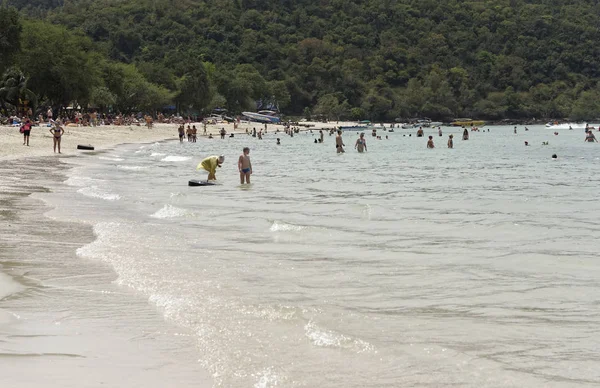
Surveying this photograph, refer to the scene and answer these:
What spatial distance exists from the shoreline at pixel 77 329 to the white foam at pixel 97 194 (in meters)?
7.91

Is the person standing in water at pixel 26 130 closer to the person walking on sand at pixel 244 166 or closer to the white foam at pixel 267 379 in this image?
the person walking on sand at pixel 244 166

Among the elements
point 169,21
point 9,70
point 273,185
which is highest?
point 169,21

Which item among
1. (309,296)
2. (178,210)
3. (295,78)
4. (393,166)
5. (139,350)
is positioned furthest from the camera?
(295,78)

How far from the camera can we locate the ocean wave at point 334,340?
22.5 ft

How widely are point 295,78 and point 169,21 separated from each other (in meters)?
35.3

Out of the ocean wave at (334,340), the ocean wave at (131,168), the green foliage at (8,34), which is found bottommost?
the ocean wave at (131,168)

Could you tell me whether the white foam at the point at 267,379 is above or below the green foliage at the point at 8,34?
below

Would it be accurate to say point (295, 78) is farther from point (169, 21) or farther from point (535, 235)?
point (535, 235)

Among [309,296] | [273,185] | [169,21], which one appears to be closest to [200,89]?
[169,21]

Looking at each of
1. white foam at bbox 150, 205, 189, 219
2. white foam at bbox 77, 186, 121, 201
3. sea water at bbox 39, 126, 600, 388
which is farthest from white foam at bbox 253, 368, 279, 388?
white foam at bbox 77, 186, 121, 201

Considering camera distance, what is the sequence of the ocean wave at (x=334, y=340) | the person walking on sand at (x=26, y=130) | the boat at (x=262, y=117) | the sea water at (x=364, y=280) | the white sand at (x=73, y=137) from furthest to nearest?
the boat at (x=262, y=117)
the person walking on sand at (x=26, y=130)
the white sand at (x=73, y=137)
the ocean wave at (x=334, y=340)
the sea water at (x=364, y=280)

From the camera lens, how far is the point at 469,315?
8.10 meters

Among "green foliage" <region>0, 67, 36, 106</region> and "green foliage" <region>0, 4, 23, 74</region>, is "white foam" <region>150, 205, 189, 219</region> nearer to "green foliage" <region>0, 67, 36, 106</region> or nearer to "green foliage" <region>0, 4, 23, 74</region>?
"green foliage" <region>0, 4, 23, 74</region>

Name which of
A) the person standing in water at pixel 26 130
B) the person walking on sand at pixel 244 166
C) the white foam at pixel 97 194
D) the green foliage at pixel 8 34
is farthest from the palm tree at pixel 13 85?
the white foam at pixel 97 194
